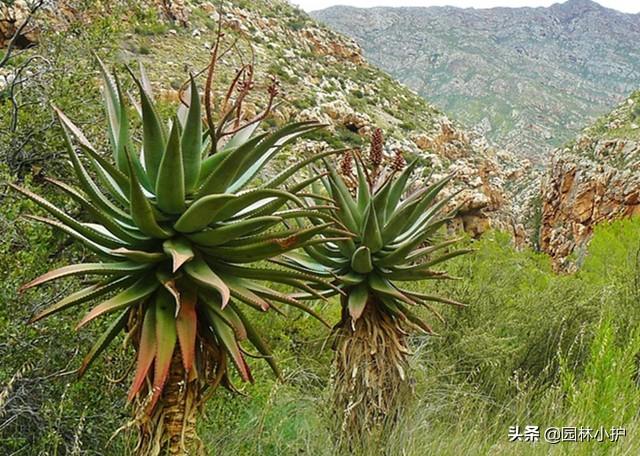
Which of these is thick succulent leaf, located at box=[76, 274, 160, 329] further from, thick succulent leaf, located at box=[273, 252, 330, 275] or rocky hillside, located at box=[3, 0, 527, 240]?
rocky hillside, located at box=[3, 0, 527, 240]

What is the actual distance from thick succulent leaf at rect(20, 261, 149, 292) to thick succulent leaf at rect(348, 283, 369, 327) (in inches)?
63.6

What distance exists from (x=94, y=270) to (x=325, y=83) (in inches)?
1290

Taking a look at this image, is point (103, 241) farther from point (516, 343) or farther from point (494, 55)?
point (494, 55)

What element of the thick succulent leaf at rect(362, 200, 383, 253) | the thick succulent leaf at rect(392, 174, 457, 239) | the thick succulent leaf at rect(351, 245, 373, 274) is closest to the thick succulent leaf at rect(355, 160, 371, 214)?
the thick succulent leaf at rect(362, 200, 383, 253)

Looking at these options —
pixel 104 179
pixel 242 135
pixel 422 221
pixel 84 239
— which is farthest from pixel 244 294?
pixel 422 221

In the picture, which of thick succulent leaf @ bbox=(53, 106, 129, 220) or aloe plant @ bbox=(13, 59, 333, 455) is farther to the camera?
thick succulent leaf @ bbox=(53, 106, 129, 220)

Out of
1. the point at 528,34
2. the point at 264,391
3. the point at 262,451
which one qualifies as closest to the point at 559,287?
the point at 264,391

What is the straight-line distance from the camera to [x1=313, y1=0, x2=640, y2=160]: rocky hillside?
244 ft

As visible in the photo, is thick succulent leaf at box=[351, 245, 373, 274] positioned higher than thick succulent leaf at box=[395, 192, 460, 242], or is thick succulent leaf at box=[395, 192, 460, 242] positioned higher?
thick succulent leaf at box=[395, 192, 460, 242]

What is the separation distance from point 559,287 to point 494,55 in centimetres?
9314

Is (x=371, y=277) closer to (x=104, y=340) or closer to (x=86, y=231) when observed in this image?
(x=104, y=340)

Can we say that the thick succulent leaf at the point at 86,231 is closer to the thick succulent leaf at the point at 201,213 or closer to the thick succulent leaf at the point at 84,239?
the thick succulent leaf at the point at 84,239

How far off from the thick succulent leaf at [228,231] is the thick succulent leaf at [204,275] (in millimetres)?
99

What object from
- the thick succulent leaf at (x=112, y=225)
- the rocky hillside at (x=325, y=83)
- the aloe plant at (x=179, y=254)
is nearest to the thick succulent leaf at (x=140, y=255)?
the aloe plant at (x=179, y=254)
